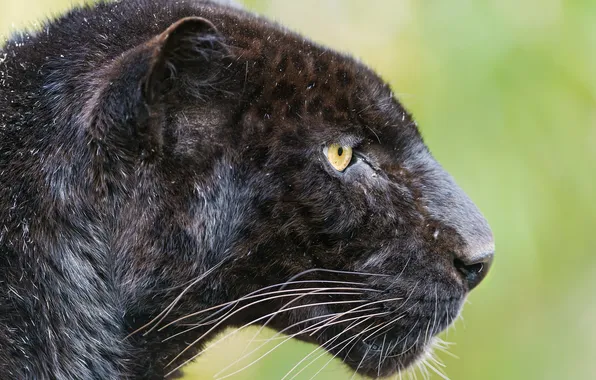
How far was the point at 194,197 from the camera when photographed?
5.54 feet

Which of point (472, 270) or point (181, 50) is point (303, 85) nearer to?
point (181, 50)

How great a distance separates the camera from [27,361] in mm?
1562

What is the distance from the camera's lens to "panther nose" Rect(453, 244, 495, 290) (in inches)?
73.1

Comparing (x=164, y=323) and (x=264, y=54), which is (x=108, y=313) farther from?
(x=264, y=54)

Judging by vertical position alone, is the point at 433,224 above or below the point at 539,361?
above

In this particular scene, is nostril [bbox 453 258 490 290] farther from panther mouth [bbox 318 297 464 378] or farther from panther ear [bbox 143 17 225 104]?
panther ear [bbox 143 17 225 104]

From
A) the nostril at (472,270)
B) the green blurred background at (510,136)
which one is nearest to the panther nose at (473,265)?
the nostril at (472,270)

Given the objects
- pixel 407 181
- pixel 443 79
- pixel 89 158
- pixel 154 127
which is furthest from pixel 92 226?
pixel 443 79

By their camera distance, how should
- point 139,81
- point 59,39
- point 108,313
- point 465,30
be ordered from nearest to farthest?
1. point 139,81
2. point 108,313
3. point 59,39
4. point 465,30

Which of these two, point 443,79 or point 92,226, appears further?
point 443,79

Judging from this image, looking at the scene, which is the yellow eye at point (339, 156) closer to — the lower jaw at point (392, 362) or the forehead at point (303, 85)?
the forehead at point (303, 85)

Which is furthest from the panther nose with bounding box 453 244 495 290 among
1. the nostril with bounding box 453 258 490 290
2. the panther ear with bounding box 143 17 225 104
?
the panther ear with bounding box 143 17 225 104

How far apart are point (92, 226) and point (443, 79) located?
2286mm

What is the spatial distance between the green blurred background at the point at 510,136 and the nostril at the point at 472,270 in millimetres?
1448
